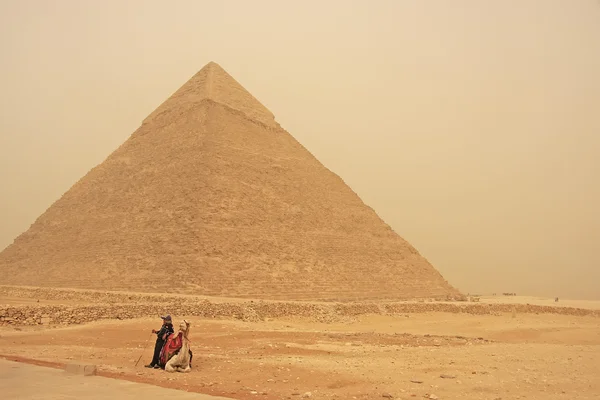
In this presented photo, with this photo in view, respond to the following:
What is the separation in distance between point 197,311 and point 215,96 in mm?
20801

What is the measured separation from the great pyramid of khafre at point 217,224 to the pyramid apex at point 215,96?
13cm

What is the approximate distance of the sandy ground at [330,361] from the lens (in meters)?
6.75

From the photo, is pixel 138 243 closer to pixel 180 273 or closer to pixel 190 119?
pixel 180 273

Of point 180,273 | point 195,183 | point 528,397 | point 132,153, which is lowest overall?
point 528,397

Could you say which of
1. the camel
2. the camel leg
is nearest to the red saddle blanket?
the camel

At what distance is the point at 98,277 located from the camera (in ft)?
78.8

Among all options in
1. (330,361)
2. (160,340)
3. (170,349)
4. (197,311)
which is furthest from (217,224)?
(170,349)

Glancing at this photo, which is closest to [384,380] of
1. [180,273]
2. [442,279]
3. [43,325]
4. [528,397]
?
[528,397]

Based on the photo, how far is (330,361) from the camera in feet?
29.9

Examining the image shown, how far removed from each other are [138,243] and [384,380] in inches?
756

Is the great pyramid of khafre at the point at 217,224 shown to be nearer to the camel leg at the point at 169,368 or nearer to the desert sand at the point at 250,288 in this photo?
the desert sand at the point at 250,288

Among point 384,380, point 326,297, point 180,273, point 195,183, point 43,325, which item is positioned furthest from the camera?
point 195,183

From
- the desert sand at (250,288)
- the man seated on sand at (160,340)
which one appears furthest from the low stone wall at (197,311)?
the man seated on sand at (160,340)

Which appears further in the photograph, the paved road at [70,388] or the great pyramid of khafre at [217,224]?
the great pyramid of khafre at [217,224]
